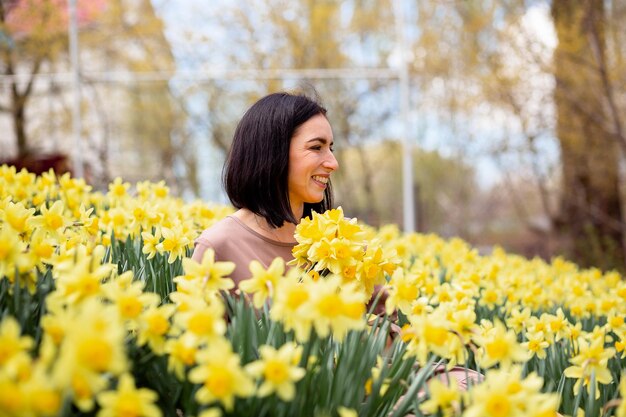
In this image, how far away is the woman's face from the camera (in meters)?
2.06

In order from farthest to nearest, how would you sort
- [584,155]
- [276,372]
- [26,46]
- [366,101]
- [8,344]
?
[26,46], [366,101], [584,155], [276,372], [8,344]

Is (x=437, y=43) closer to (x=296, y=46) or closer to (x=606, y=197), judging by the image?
(x=296, y=46)

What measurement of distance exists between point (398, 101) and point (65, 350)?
8274 mm

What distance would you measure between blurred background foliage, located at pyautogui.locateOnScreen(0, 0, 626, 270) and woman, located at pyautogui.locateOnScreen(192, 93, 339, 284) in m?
4.83

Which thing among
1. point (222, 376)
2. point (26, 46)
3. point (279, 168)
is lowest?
point (222, 376)

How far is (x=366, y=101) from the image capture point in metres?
9.08

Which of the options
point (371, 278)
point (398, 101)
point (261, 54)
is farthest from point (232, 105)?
point (371, 278)

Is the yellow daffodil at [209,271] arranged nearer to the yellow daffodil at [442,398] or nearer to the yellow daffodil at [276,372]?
the yellow daffodil at [276,372]

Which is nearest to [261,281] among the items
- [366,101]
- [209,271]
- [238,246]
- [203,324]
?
[209,271]

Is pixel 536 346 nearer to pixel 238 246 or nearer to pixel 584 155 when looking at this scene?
pixel 238 246

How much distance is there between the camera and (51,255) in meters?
1.35

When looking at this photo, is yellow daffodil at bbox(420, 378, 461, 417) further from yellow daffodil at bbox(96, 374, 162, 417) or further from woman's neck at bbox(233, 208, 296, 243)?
woman's neck at bbox(233, 208, 296, 243)

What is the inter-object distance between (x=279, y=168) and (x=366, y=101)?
7.21 meters

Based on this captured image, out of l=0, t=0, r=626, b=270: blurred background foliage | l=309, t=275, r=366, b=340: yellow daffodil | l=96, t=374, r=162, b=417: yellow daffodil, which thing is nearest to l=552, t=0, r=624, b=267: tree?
l=0, t=0, r=626, b=270: blurred background foliage
